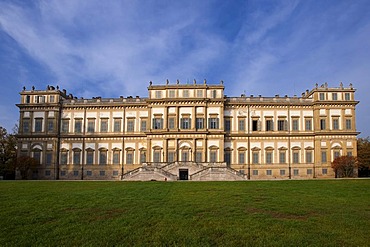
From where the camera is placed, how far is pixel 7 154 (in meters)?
45.4

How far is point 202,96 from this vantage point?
41.8 m

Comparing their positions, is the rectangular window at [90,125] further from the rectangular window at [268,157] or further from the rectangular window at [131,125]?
the rectangular window at [268,157]

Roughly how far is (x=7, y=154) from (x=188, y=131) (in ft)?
90.8

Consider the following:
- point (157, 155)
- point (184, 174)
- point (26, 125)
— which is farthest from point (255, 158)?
point (26, 125)

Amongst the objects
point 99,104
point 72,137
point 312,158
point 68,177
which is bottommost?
point 68,177

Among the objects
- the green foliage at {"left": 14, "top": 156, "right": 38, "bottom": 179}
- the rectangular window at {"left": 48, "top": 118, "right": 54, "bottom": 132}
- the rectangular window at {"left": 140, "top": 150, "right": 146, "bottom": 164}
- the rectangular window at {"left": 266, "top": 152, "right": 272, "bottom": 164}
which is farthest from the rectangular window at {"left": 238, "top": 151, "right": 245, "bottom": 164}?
the green foliage at {"left": 14, "top": 156, "right": 38, "bottom": 179}

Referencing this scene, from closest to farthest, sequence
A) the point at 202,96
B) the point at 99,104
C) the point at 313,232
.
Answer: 1. the point at 313,232
2. the point at 202,96
3. the point at 99,104

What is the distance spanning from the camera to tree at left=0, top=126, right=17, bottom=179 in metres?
43.2

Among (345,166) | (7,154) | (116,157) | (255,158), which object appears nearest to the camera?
(345,166)

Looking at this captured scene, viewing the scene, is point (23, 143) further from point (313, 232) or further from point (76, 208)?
point (313, 232)

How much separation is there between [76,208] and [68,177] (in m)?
34.4

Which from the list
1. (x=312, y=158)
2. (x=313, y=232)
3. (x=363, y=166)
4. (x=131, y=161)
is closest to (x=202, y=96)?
(x=131, y=161)

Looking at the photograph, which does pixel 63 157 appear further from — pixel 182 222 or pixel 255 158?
pixel 182 222

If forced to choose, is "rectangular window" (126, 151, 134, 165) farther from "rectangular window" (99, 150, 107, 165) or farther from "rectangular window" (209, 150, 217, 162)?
"rectangular window" (209, 150, 217, 162)
